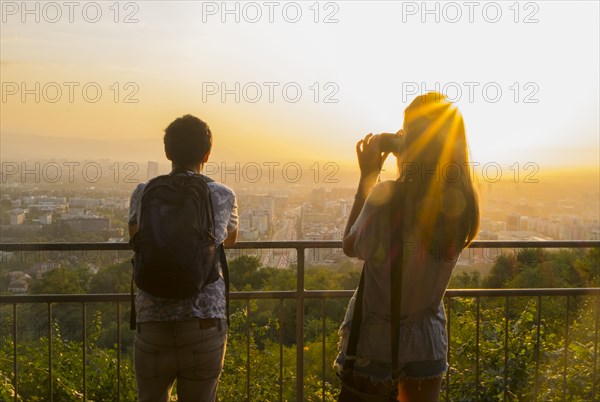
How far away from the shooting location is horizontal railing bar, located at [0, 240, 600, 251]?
3270mm

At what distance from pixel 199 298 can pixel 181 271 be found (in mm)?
168

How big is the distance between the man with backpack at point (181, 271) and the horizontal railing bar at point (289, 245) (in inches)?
30.5

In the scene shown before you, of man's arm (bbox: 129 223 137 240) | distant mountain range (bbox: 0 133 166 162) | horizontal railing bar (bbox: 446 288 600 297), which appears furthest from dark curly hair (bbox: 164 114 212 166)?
distant mountain range (bbox: 0 133 166 162)

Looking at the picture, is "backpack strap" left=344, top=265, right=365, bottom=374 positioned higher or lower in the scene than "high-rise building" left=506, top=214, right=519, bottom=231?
lower

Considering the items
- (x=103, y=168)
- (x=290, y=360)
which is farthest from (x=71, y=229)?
(x=290, y=360)

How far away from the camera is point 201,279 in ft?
Answer: 7.73

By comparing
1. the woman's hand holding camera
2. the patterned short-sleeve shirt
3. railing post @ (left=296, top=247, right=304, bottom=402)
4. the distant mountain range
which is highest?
the distant mountain range

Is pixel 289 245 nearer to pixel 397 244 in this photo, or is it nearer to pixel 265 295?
pixel 265 295

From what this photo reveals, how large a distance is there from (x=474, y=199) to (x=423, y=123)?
330mm

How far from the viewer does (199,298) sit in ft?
7.88

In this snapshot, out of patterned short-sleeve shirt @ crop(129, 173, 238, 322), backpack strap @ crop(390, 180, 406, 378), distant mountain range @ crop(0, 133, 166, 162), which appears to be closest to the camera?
backpack strap @ crop(390, 180, 406, 378)

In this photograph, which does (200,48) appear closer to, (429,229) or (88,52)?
(88,52)

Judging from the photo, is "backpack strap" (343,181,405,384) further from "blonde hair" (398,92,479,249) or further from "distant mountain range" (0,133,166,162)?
"distant mountain range" (0,133,166,162)

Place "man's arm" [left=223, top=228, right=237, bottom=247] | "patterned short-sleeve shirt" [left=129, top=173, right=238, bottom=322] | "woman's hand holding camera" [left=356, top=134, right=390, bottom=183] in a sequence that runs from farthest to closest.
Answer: "man's arm" [left=223, top=228, right=237, bottom=247] < "patterned short-sleeve shirt" [left=129, top=173, right=238, bottom=322] < "woman's hand holding camera" [left=356, top=134, right=390, bottom=183]
